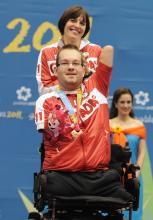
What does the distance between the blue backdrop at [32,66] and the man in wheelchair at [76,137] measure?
7.42 feet

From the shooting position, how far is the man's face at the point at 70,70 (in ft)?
13.6

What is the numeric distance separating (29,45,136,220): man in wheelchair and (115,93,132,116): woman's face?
188 centimetres

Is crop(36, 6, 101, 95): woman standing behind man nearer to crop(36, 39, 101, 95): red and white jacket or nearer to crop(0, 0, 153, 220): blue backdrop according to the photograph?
crop(36, 39, 101, 95): red and white jacket

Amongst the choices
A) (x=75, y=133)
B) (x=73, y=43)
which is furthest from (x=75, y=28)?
(x=75, y=133)

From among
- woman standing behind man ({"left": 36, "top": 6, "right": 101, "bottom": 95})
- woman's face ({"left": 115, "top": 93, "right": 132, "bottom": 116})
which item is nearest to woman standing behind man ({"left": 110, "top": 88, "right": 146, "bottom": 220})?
woman's face ({"left": 115, "top": 93, "right": 132, "bottom": 116})

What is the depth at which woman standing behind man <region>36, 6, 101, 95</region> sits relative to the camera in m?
4.61

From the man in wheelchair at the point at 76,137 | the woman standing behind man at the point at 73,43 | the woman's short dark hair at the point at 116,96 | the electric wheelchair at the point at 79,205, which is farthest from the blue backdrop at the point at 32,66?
the electric wheelchair at the point at 79,205

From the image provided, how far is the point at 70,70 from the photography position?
4.16 metres

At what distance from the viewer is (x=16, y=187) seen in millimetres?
6531

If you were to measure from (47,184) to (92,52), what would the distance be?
3.55 feet

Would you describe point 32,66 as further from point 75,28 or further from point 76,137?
point 76,137

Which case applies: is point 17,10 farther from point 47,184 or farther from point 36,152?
point 47,184

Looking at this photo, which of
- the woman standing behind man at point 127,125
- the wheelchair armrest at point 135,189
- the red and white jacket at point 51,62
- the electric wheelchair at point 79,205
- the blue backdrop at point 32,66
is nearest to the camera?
the electric wheelchair at point 79,205

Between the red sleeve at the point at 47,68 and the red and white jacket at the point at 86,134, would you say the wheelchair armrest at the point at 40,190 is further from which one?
the red sleeve at the point at 47,68
